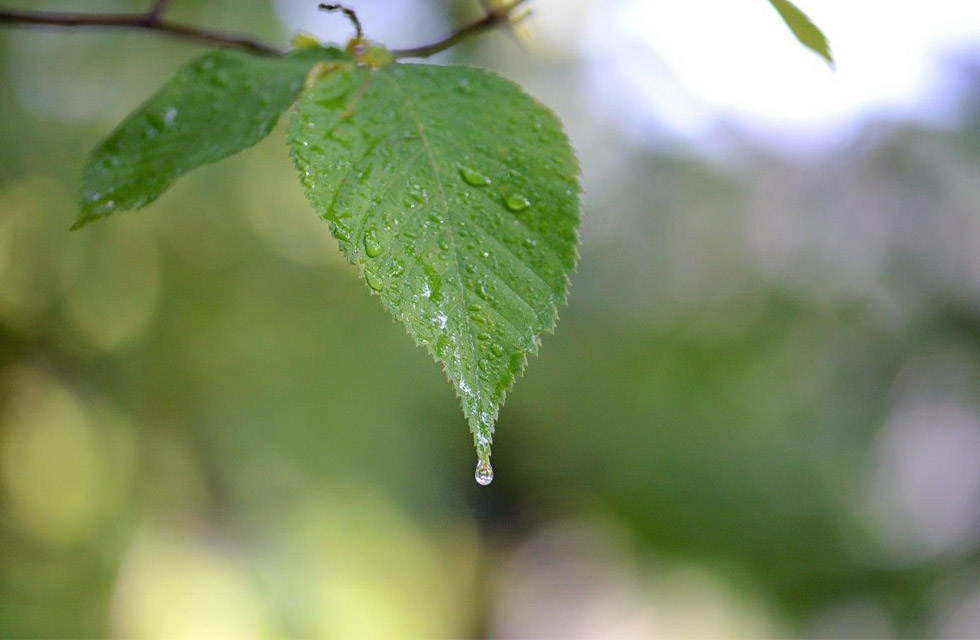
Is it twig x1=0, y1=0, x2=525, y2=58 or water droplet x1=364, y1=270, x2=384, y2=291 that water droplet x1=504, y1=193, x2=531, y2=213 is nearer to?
water droplet x1=364, y1=270, x2=384, y2=291

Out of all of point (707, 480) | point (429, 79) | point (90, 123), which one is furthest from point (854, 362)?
point (429, 79)

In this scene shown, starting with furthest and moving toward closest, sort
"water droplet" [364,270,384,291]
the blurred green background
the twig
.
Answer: the blurred green background, the twig, "water droplet" [364,270,384,291]

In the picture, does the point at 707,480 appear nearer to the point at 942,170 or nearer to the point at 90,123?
the point at 942,170

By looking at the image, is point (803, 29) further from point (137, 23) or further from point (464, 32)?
point (137, 23)

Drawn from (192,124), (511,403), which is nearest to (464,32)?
(192,124)

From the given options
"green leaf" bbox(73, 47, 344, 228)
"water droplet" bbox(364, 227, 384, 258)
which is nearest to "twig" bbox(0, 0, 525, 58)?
"green leaf" bbox(73, 47, 344, 228)

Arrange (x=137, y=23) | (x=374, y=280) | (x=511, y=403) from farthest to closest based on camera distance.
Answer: (x=511, y=403) → (x=137, y=23) → (x=374, y=280)

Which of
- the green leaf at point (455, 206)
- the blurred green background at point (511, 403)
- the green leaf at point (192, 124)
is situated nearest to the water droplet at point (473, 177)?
the green leaf at point (455, 206)
